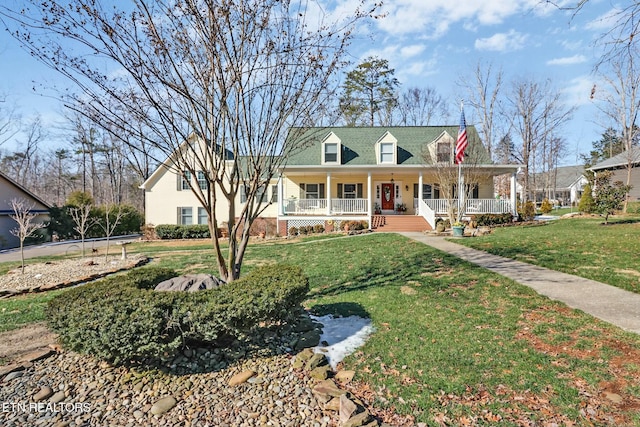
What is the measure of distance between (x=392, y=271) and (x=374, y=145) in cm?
1414

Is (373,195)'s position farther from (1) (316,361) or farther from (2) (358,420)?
(2) (358,420)

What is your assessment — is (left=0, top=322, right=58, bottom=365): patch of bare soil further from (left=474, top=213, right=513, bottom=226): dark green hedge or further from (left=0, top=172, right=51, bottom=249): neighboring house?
(left=0, top=172, right=51, bottom=249): neighboring house

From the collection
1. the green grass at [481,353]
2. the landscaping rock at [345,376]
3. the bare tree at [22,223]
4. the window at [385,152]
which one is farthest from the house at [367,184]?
the landscaping rock at [345,376]

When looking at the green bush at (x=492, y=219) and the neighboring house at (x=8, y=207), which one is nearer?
Result: the green bush at (x=492, y=219)

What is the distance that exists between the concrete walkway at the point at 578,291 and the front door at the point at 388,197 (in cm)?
1237

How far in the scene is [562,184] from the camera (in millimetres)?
48906

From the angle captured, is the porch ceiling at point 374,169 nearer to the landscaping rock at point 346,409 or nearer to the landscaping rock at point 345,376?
the landscaping rock at point 345,376

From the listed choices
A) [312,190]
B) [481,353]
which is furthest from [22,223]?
[312,190]

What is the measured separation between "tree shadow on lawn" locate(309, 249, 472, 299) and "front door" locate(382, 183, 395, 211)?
11475 mm

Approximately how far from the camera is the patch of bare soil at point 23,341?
163 inches

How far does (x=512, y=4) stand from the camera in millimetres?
5426

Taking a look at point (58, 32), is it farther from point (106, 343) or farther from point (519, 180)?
point (519, 180)

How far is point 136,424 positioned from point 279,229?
51.9ft

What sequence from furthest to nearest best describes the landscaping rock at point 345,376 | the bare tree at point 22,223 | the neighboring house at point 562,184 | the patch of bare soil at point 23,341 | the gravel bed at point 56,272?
the neighboring house at point 562,184
the bare tree at point 22,223
the gravel bed at point 56,272
the patch of bare soil at point 23,341
the landscaping rock at point 345,376
